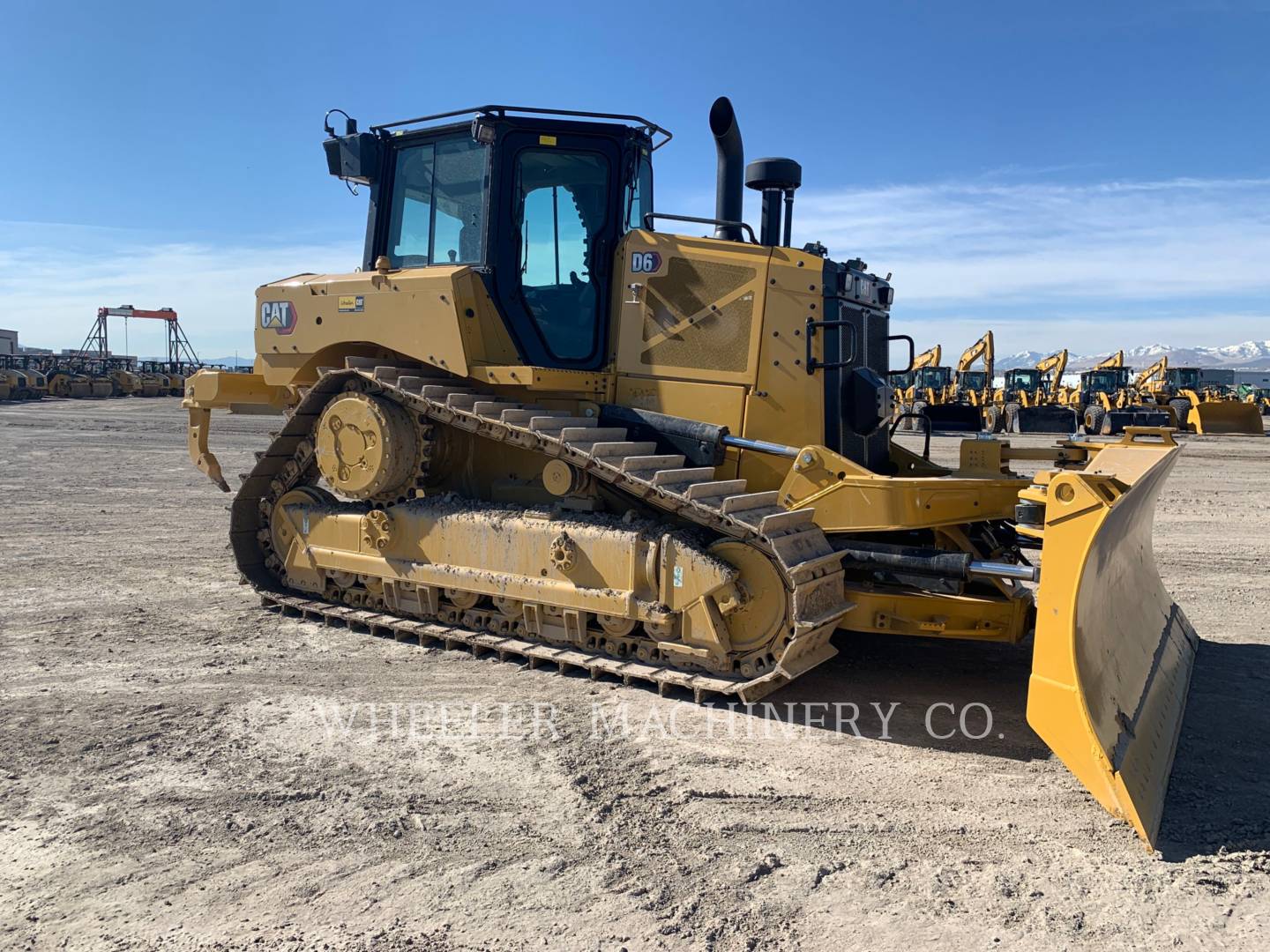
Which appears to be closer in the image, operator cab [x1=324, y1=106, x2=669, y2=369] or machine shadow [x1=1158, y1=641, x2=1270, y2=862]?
machine shadow [x1=1158, y1=641, x2=1270, y2=862]

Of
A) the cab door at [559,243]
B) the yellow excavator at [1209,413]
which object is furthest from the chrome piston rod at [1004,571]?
the yellow excavator at [1209,413]

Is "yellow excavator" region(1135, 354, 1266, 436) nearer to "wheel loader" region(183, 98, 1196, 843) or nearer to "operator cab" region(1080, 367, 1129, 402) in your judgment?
"operator cab" region(1080, 367, 1129, 402)

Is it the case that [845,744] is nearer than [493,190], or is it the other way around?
[845,744]

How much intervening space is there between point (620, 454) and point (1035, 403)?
3605 cm

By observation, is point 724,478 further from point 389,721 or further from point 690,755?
point 389,721

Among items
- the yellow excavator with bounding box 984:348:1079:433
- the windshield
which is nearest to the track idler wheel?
the windshield

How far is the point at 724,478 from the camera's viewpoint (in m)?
6.22

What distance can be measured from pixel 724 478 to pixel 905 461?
183cm

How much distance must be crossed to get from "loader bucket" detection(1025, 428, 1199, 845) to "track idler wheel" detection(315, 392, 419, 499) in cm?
420

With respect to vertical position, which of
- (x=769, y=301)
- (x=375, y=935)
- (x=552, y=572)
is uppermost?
(x=769, y=301)

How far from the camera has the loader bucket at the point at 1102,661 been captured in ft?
12.5

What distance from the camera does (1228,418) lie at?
32.7 metres

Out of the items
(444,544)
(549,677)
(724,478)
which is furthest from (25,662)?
(724,478)

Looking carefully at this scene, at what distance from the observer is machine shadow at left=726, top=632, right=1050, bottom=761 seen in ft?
16.2
